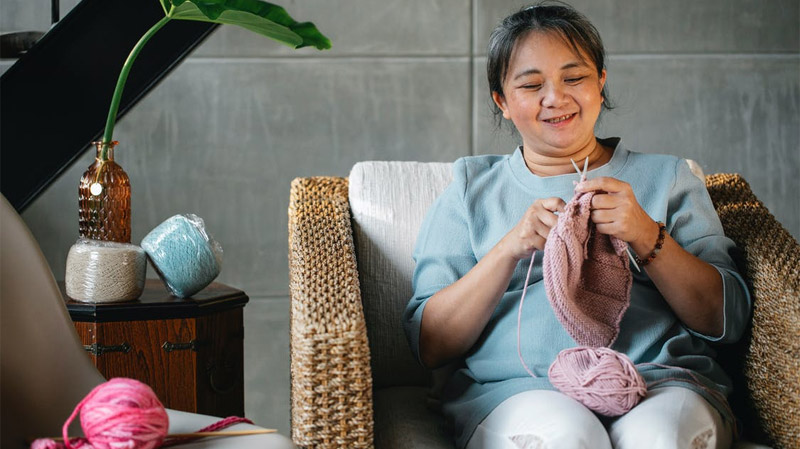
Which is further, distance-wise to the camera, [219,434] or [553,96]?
[553,96]

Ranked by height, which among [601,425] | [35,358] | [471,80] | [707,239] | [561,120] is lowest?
[601,425]

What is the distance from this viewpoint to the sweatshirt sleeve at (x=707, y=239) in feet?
4.65

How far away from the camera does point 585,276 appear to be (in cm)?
137

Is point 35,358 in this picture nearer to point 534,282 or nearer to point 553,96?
point 534,282

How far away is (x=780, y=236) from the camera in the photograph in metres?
1.52

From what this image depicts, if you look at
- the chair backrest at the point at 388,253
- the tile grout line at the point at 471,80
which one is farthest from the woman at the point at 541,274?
the tile grout line at the point at 471,80

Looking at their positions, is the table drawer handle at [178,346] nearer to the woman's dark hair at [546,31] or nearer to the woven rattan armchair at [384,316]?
the woven rattan armchair at [384,316]

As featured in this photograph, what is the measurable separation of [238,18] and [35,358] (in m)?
0.79

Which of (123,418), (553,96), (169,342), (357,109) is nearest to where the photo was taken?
(123,418)

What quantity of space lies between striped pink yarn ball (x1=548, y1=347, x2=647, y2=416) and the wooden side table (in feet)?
2.43

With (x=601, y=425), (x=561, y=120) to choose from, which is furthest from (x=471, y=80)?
(x=601, y=425)

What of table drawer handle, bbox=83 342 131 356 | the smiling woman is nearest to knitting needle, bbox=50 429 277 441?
table drawer handle, bbox=83 342 131 356

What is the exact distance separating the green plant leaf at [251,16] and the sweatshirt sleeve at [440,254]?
0.44m

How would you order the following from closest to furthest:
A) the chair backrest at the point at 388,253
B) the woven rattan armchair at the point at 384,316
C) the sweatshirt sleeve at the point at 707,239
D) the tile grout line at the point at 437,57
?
the woven rattan armchair at the point at 384,316, the sweatshirt sleeve at the point at 707,239, the chair backrest at the point at 388,253, the tile grout line at the point at 437,57
